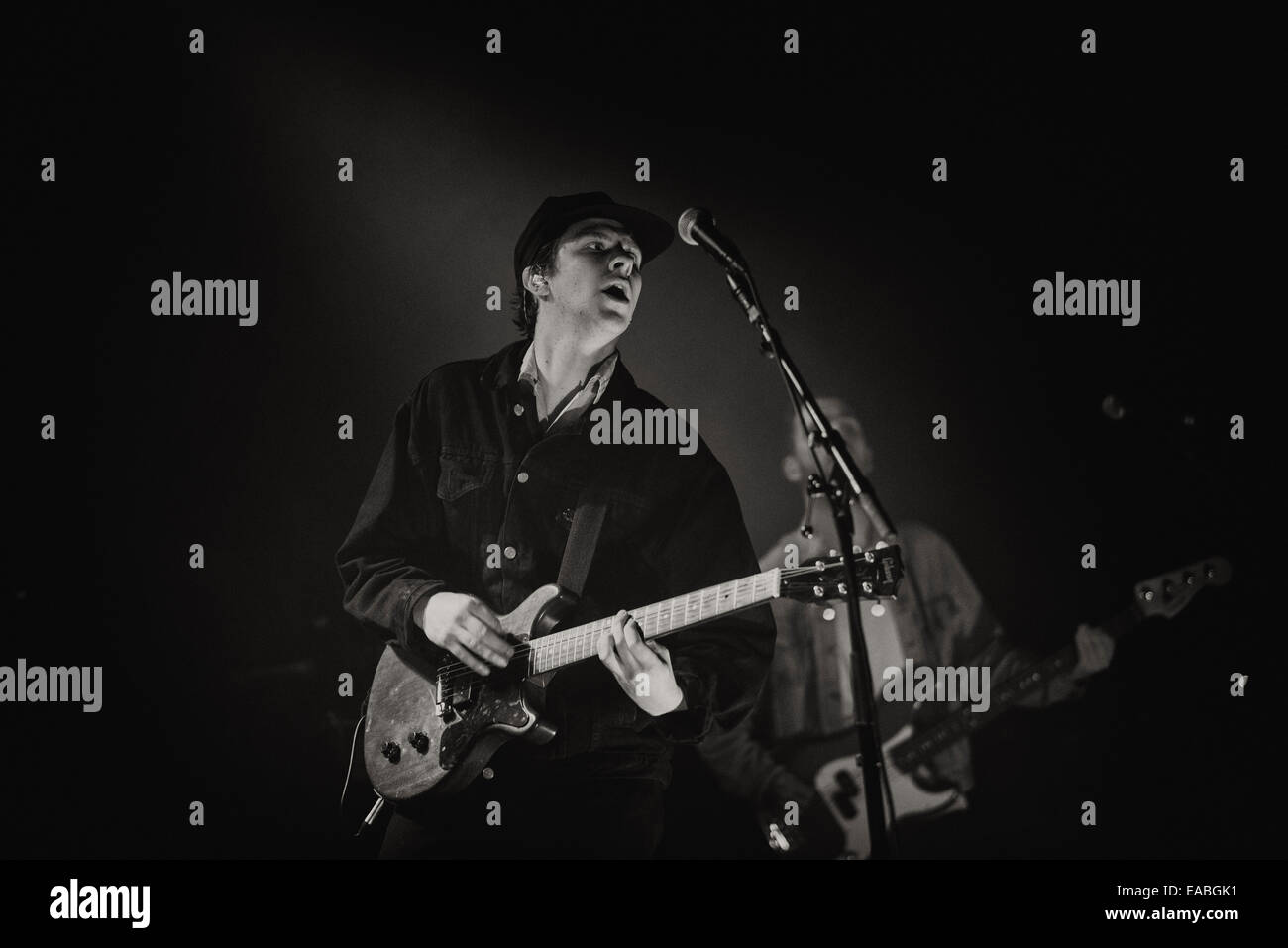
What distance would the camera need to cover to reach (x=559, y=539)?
299 centimetres

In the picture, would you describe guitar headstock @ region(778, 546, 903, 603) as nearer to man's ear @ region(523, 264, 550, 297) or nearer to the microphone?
the microphone

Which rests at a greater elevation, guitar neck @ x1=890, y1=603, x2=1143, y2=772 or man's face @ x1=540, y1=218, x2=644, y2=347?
man's face @ x1=540, y1=218, x2=644, y2=347

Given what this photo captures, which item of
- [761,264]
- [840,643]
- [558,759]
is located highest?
[761,264]

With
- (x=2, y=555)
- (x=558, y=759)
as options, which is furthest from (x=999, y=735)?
(x=2, y=555)

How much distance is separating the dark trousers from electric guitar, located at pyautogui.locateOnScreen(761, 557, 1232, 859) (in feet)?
1.16

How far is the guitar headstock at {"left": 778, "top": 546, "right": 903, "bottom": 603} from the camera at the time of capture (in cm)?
240

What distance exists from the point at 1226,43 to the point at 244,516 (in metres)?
2.84

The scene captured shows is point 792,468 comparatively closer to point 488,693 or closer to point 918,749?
point 918,749

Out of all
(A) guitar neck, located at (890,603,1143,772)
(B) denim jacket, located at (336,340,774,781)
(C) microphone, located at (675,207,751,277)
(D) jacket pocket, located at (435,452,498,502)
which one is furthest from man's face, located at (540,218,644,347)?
(A) guitar neck, located at (890,603,1143,772)

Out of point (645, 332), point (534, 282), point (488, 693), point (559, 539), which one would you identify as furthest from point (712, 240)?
point (488, 693)

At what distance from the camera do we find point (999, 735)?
9.97 ft

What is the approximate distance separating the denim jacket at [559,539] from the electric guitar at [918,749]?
25 cm

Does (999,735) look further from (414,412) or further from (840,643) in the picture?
(414,412)

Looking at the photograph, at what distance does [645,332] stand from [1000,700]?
1284mm
